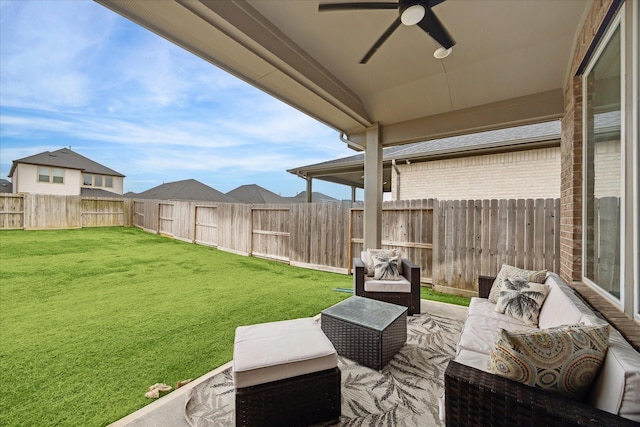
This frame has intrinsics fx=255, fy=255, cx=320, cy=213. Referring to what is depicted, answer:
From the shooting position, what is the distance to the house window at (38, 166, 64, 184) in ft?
54.4

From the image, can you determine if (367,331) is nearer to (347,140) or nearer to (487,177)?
(347,140)

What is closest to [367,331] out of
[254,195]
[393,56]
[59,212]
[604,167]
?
[604,167]

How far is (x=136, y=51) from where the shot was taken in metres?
9.50

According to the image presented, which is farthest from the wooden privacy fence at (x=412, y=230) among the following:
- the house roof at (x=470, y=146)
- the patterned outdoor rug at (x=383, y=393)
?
the house roof at (x=470, y=146)

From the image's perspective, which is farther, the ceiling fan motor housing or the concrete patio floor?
the ceiling fan motor housing

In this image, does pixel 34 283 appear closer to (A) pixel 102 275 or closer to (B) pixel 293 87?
(A) pixel 102 275

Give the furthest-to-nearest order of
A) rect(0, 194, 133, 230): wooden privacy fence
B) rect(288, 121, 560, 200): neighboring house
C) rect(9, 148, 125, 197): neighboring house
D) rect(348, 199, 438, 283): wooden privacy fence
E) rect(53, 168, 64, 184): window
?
1. rect(53, 168, 64, 184): window
2. rect(9, 148, 125, 197): neighboring house
3. rect(0, 194, 133, 230): wooden privacy fence
4. rect(288, 121, 560, 200): neighboring house
5. rect(348, 199, 438, 283): wooden privacy fence

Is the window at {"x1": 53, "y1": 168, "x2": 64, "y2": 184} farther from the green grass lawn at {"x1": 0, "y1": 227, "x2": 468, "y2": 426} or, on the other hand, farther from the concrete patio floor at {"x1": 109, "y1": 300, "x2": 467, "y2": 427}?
the concrete patio floor at {"x1": 109, "y1": 300, "x2": 467, "y2": 427}

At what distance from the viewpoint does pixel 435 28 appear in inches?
89.4

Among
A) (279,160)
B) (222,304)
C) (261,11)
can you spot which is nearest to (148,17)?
(261,11)

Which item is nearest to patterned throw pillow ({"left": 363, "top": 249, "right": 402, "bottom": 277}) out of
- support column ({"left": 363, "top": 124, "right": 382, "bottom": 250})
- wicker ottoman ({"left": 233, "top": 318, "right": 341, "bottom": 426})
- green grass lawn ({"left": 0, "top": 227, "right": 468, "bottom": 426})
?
green grass lawn ({"left": 0, "top": 227, "right": 468, "bottom": 426})

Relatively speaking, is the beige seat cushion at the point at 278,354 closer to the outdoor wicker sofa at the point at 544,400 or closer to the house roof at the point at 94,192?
the outdoor wicker sofa at the point at 544,400

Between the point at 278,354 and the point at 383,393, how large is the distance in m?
0.96

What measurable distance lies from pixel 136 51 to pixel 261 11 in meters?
10.3
